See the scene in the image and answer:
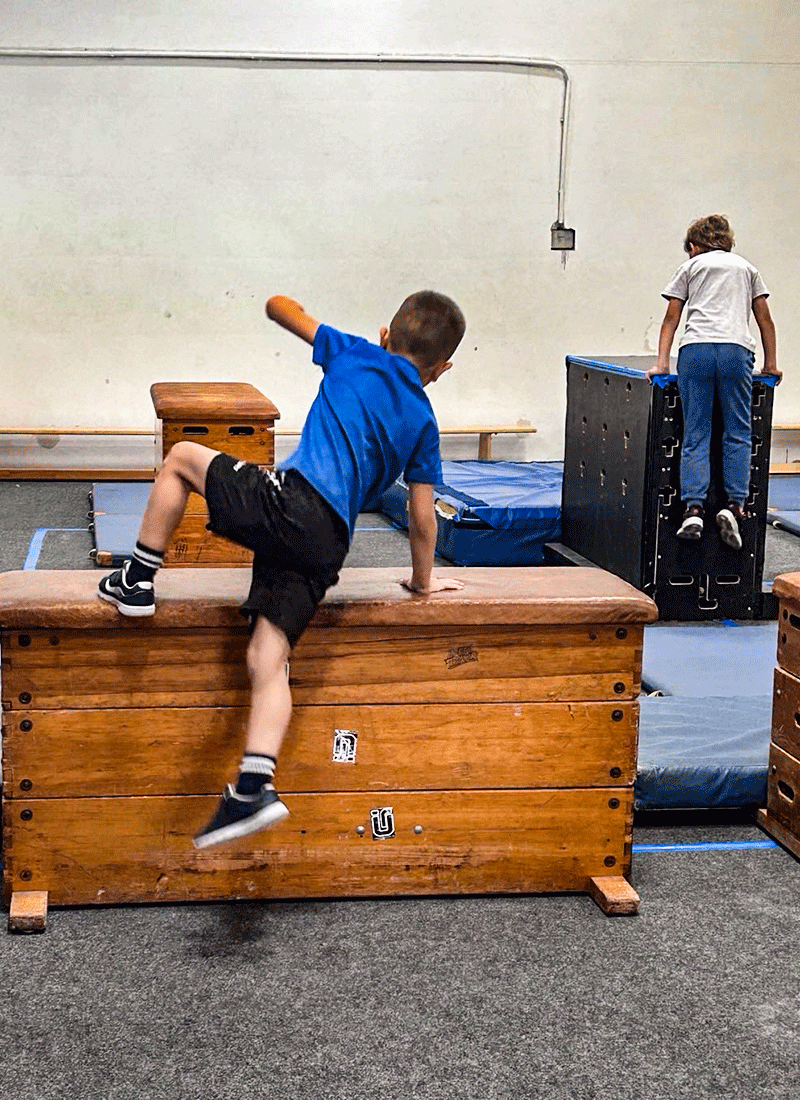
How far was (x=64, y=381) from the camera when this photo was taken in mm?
8625

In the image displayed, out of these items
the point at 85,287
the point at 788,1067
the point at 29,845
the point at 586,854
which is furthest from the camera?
the point at 85,287

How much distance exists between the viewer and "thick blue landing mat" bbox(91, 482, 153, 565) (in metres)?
5.97

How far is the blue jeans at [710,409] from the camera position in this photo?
5062 millimetres

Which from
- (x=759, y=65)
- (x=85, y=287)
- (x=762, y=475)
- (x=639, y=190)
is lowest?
(x=762, y=475)

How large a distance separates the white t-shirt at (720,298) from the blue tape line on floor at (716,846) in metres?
2.48

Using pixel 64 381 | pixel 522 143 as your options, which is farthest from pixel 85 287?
pixel 522 143

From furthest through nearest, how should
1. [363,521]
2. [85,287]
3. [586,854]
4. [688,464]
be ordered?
1. [85,287]
2. [363,521]
3. [688,464]
4. [586,854]

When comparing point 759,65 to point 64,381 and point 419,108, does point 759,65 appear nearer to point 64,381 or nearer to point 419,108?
point 419,108

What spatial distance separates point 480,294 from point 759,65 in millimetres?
2398

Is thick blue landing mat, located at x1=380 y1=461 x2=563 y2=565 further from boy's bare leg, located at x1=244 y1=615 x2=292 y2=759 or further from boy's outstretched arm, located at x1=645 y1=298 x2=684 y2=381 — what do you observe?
boy's bare leg, located at x1=244 y1=615 x2=292 y2=759

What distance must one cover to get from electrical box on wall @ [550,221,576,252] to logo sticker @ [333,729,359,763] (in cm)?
682

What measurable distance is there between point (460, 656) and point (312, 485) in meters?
0.47

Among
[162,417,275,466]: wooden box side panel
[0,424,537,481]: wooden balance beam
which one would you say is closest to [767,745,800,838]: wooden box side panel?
[162,417,275,466]: wooden box side panel

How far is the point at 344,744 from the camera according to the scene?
2.69 m
